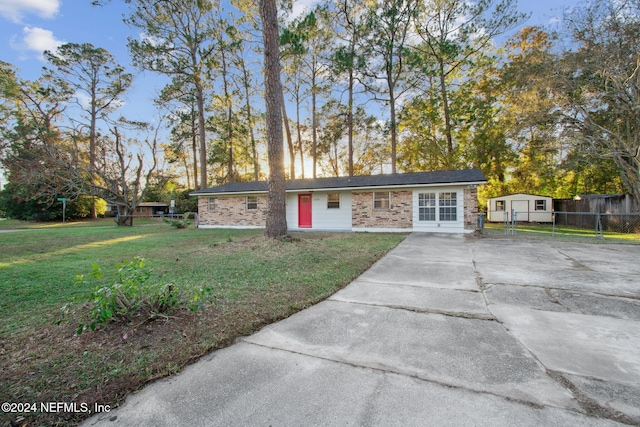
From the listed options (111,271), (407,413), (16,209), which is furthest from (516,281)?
(16,209)

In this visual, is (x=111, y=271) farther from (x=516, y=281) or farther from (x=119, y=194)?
(x=119, y=194)

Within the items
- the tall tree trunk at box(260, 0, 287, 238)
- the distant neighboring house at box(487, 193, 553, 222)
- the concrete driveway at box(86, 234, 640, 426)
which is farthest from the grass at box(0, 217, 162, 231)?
the distant neighboring house at box(487, 193, 553, 222)

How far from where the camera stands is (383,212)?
13.1 m

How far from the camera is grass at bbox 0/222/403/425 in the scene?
1943 mm

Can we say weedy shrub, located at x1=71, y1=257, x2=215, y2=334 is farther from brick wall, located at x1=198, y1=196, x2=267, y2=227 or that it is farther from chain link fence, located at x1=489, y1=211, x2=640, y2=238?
chain link fence, located at x1=489, y1=211, x2=640, y2=238

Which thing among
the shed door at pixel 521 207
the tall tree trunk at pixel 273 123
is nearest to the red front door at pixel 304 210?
the tall tree trunk at pixel 273 123

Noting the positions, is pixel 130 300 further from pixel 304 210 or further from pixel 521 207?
pixel 521 207

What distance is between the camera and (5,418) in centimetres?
162

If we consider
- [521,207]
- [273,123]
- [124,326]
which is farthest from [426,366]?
[521,207]

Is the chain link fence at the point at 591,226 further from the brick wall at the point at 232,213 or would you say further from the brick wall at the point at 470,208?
the brick wall at the point at 232,213

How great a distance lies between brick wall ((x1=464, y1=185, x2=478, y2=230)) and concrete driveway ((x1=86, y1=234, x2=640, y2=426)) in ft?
24.5

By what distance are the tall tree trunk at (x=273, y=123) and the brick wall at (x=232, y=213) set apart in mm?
7702

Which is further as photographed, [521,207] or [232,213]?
[521,207]

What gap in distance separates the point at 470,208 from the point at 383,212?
3.67 meters
